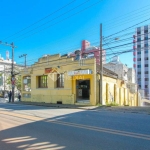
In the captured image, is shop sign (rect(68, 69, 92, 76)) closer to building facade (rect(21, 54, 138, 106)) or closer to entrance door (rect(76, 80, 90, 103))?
building facade (rect(21, 54, 138, 106))

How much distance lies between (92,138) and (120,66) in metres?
30.2

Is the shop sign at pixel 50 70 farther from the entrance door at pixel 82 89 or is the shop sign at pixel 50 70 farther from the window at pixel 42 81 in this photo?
the entrance door at pixel 82 89

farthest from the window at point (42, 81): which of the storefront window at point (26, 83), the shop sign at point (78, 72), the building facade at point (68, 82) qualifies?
the shop sign at point (78, 72)

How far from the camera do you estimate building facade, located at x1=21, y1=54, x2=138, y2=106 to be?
1934 cm

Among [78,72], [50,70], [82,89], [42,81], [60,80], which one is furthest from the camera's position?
[42,81]

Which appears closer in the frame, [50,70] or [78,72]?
[78,72]

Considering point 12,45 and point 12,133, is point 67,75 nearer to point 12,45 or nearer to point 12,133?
point 12,45

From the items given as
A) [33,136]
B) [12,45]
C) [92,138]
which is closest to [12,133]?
[33,136]

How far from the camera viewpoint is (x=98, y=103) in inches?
→ 752

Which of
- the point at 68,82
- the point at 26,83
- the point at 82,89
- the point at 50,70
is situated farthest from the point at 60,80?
the point at 26,83

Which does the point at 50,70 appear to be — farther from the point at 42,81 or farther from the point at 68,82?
the point at 68,82

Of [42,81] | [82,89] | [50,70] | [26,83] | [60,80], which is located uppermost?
[50,70]

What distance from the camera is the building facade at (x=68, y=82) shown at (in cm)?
1934

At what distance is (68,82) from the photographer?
21.2 metres
